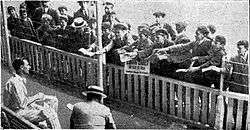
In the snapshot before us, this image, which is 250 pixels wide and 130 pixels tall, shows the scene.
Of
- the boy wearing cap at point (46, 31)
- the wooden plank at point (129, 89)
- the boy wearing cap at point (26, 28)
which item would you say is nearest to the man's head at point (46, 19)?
the boy wearing cap at point (46, 31)

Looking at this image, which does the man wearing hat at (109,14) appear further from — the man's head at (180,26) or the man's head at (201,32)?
the man's head at (201,32)

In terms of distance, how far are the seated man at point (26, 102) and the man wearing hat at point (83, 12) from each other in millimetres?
533

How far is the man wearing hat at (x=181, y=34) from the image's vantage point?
231cm

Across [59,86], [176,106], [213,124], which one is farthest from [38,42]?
[213,124]

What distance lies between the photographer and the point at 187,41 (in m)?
2.31

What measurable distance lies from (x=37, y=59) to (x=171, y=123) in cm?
98

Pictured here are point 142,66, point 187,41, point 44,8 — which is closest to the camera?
point 187,41

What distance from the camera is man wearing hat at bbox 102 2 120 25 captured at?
2496mm

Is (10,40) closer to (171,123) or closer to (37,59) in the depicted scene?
(37,59)

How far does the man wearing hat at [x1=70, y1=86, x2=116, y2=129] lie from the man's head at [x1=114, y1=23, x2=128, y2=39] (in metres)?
0.35

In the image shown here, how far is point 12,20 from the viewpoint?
2857 millimetres

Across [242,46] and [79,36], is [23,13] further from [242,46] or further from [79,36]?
[242,46]

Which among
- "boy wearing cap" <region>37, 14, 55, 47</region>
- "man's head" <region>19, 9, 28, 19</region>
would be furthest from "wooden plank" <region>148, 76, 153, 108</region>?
"man's head" <region>19, 9, 28, 19</region>

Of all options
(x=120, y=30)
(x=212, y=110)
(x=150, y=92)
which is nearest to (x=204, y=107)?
(x=212, y=110)
